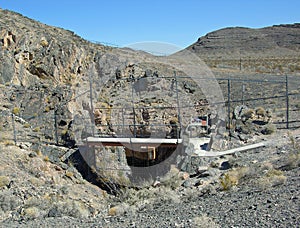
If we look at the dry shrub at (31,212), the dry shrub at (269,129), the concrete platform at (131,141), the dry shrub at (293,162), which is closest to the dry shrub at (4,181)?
the dry shrub at (31,212)

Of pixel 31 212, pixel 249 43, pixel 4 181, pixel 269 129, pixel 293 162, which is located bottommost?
pixel 31 212

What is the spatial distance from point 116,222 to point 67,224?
1.09 metres

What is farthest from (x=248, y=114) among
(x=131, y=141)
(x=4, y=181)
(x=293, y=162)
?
Answer: (x=4, y=181)

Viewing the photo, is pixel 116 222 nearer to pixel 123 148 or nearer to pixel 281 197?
pixel 281 197

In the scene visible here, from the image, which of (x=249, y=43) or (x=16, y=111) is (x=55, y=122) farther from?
(x=249, y=43)

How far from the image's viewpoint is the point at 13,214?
29.0 feet

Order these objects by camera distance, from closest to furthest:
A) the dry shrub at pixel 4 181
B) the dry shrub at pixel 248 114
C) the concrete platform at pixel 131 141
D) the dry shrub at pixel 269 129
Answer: the dry shrub at pixel 4 181
the concrete platform at pixel 131 141
the dry shrub at pixel 269 129
the dry shrub at pixel 248 114

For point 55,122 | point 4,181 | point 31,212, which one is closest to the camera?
point 31,212

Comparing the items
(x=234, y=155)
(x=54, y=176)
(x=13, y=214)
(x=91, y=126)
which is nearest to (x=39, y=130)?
(x=91, y=126)

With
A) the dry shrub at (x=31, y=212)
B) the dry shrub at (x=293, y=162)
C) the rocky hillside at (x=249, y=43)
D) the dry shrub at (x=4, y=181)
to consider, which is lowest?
the dry shrub at (x=31, y=212)

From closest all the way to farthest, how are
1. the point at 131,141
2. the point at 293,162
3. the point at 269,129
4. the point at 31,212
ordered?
1. the point at 31,212
2. the point at 293,162
3. the point at 131,141
4. the point at 269,129

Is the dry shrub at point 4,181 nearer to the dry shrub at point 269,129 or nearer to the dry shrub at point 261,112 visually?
the dry shrub at point 269,129

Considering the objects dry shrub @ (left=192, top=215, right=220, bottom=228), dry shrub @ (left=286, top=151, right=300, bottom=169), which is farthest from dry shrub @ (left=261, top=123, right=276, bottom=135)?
dry shrub @ (left=192, top=215, right=220, bottom=228)

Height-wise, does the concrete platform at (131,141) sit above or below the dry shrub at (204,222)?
above
